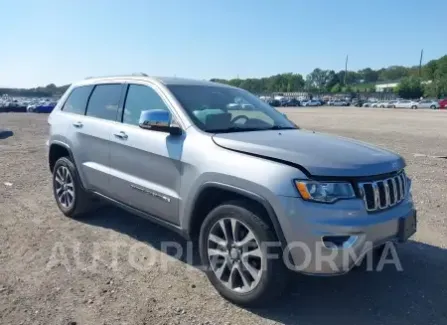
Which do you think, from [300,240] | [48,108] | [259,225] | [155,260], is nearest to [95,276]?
[155,260]

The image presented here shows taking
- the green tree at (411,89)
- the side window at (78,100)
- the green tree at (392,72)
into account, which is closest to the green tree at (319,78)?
the green tree at (392,72)

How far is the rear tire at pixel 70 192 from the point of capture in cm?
518

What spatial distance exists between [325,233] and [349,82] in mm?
180409

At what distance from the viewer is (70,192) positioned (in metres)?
5.36

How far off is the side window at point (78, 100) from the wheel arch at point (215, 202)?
95.0 inches

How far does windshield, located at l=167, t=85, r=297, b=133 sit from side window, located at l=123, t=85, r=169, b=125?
0.19 meters

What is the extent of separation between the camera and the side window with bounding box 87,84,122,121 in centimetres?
464

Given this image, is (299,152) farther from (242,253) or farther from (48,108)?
(48,108)

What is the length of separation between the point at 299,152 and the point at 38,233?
3.40m

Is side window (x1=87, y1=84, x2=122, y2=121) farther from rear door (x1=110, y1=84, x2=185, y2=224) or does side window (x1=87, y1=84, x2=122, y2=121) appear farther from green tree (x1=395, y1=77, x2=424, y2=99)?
green tree (x1=395, y1=77, x2=424, y2=99)

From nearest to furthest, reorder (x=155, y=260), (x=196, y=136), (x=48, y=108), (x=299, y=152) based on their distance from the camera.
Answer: (x=299, y=152) → (x=196, y=136) → (x=155, y=260) → (x=48, y=108)

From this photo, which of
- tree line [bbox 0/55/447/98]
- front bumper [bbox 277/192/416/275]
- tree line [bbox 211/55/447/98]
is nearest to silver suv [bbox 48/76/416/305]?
front bumper [bbox 277/192/416/275]

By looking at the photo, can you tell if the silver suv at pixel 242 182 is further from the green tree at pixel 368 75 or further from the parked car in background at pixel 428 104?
the green tree at pixel 368 75

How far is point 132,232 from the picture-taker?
504cm
